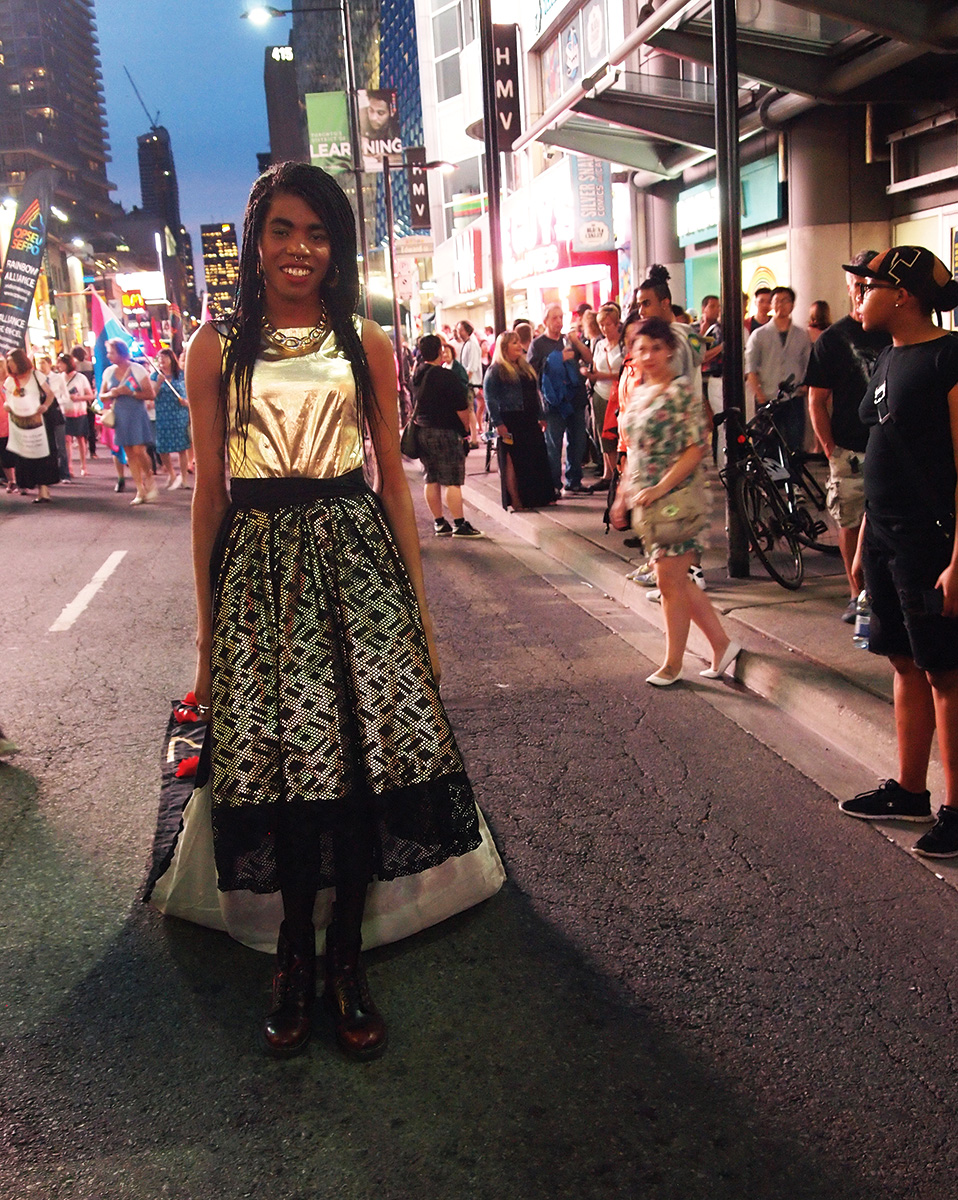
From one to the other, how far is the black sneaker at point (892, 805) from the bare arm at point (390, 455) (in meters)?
1.96

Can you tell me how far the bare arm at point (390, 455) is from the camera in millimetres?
2938

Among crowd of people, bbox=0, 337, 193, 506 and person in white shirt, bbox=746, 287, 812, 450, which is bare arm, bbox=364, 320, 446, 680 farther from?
crowd of people, bbox=0, 337, 193, 506

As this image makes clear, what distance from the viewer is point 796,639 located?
242 inches

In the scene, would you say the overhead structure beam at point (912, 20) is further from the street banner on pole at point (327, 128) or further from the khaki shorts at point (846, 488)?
the street banner on pole at point (327, 128)

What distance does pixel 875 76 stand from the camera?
12320 millimetres

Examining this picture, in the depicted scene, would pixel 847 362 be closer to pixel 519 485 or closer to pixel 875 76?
pixel 519 485

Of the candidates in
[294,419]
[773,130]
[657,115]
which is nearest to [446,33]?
[773,130]

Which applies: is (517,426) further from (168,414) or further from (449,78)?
(449,78)

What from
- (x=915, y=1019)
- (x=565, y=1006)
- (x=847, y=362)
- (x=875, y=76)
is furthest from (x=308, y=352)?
(x=875, y=76)

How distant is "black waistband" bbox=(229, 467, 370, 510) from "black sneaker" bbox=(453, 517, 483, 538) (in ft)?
28.0

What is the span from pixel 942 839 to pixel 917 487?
1170 mm

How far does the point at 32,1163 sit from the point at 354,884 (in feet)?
3.01

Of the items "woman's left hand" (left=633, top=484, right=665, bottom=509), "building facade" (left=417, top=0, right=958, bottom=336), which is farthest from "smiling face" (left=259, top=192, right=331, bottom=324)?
"building facade" (left=417, top=0, right=958, bottom=336)

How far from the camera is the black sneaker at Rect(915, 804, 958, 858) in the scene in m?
3.80
